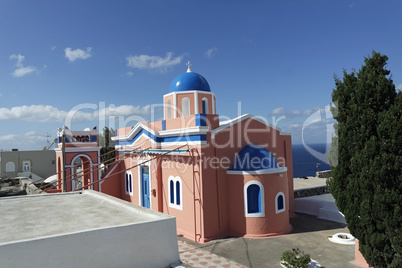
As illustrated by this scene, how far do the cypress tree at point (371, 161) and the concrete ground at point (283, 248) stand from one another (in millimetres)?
2524

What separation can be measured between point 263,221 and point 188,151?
4.47 metres

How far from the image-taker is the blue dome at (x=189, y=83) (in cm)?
1600

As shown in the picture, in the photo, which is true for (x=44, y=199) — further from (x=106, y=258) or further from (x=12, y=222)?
(x=106, y=258)

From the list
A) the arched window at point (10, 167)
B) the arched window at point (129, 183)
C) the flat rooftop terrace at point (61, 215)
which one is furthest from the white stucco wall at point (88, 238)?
the arched window at point (10, 167)

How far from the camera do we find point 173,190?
46.0 ft

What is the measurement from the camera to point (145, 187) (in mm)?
16453

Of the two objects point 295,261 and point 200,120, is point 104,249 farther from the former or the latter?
point 200,120

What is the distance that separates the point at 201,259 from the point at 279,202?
456 centimetres

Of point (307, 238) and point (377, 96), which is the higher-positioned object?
point (377, 96)

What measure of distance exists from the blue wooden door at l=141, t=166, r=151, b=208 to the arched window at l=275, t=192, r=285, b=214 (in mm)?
7065

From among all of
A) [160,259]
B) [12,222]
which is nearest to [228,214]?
[160,259]

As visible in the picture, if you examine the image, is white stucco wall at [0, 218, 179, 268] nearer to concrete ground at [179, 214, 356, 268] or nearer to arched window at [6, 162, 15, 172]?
concrete ground at [179, 214, 356, 268]

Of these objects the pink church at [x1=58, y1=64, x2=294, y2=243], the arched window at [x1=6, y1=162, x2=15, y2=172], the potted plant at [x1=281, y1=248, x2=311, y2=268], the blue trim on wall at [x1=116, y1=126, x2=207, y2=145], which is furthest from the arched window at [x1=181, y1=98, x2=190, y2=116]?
the arched window at [x1=6, y1=162, x2=15, y2=172]

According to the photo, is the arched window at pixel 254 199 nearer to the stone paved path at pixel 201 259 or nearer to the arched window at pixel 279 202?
the arched window at pixel 279 202
